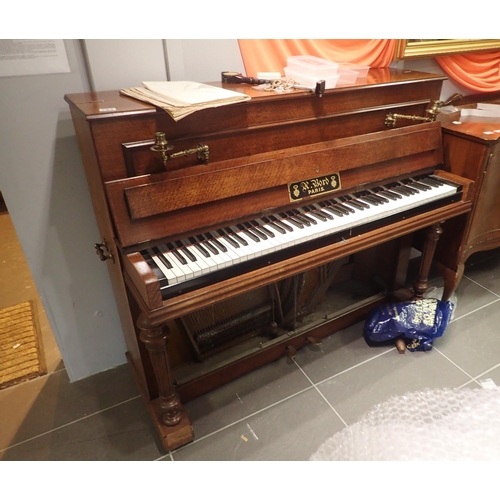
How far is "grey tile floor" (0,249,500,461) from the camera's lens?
1562mm

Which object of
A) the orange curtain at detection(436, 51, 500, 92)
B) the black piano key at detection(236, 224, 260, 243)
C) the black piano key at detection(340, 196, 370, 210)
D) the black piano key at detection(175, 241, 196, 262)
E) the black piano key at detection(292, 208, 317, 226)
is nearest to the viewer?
the black piano key at detection(175, 241, 196, 262)

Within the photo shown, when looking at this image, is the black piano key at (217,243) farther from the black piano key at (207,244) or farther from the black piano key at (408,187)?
the black piano key at (408,187)

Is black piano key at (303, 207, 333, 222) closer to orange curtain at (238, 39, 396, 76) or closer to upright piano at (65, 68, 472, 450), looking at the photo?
upright piano at (65, 68, 472, 450)

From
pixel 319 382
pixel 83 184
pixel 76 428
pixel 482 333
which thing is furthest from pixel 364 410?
pixel 83 184

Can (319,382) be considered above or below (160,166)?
below

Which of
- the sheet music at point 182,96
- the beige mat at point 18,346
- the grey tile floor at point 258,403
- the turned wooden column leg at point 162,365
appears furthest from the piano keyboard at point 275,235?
the beige mat at point 18,346

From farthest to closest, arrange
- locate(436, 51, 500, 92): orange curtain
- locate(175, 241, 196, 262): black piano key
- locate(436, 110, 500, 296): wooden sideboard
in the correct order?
1. locate(436, 51, 500, 92): orange curtain
2. locate(436, 110, 500, 296): wooden sideboard
3. locate(175, 241, 196, 262): black piano key

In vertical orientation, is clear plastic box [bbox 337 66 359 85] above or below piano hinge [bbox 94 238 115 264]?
above

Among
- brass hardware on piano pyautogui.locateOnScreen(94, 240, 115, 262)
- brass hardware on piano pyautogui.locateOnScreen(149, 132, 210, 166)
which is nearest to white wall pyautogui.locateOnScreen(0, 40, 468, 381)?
brass hardware on piano pyautogui.locateOnScreen(94, 240, 115, 262)

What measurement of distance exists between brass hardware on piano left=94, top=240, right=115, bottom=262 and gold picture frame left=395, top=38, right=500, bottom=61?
174cm

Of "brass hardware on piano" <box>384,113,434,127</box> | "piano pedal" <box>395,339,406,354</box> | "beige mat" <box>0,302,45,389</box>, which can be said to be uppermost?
"brass hardware on piano" <box>384,113,434,127</box>
